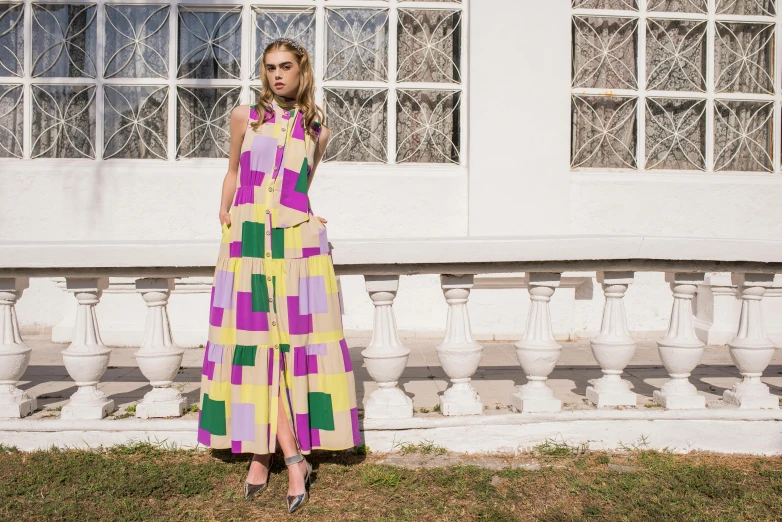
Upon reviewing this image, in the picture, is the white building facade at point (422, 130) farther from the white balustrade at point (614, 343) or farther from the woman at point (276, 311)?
the woman at point (276, 311)

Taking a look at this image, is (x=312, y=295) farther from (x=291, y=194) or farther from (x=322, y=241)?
(x=291, y=194)

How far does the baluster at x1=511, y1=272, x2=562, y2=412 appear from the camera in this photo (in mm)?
3035

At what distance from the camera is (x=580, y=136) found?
6.26 meters

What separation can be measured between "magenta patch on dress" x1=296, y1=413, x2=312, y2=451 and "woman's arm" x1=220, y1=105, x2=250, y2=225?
0.86 metres

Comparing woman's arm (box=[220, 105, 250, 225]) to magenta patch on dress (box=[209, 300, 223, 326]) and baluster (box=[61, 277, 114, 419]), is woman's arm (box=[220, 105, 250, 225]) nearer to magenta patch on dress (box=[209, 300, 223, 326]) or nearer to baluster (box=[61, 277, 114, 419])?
magenta patch on dress (box=[209, 300, 223, 326])

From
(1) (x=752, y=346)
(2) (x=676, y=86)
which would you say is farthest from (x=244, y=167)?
(2) (x=676, y=86)

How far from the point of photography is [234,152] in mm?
2723

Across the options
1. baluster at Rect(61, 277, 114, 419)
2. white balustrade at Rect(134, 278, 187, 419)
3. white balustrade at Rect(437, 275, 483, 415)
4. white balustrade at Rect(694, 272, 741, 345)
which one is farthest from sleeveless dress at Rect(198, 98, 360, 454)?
white balustrade at Rect(694, 272, 741, 345)

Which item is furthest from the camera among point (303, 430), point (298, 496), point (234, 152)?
point (234, 152)

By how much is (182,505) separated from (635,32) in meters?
5.93

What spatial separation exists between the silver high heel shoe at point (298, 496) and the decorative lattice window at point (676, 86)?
4546 millimetres

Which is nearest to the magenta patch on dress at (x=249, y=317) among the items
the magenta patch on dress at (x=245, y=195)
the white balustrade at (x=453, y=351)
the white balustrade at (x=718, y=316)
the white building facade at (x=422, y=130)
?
the magenta patch on dress at (x=245, y=195)

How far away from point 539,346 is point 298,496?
130 cm

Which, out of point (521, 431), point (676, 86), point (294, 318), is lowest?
point (521, 431)
